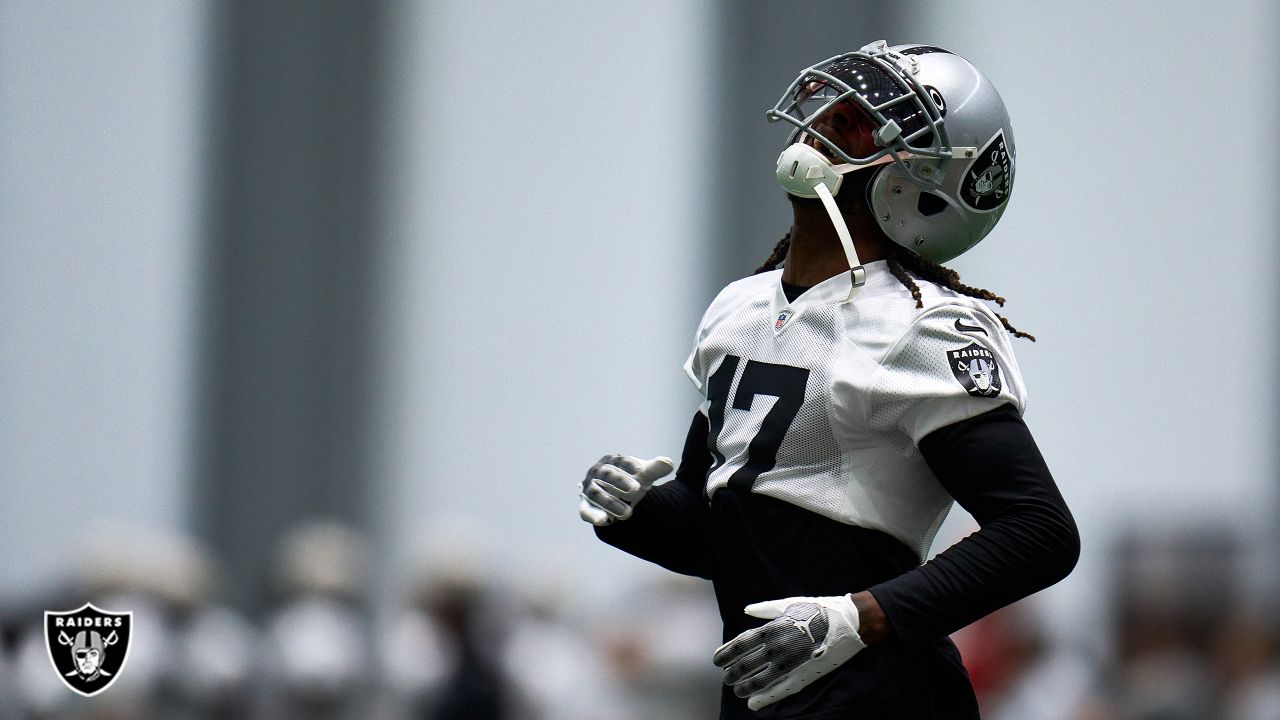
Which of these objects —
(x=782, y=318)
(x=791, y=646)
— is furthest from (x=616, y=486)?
(x=791, y=646)

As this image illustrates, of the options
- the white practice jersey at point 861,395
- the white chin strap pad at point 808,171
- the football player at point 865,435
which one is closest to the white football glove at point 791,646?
the football player at point 865,435

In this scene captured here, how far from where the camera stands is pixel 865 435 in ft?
8.92

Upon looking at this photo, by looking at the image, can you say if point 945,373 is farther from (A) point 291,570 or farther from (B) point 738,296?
(A) point 291,570

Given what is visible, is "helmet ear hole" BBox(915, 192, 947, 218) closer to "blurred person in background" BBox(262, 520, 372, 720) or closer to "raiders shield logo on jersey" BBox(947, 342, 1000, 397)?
"raiders shield logo on jersey" BBox(947, 342, 1000, 397)

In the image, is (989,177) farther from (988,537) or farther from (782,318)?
→ (988,537)

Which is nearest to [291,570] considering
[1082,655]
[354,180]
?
[1082,655]

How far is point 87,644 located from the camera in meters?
3.59

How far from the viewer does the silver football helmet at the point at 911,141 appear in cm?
280

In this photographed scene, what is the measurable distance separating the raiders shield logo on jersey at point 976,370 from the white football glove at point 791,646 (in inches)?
14.9

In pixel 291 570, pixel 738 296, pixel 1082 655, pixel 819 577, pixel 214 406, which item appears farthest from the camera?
pixel 214 406

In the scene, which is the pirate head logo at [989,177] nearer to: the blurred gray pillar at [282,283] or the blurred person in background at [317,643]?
the blurred person in background at [317,643]

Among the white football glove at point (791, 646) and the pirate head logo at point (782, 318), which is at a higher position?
the pirate head logo at point (782, 318)

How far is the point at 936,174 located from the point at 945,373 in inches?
15.1

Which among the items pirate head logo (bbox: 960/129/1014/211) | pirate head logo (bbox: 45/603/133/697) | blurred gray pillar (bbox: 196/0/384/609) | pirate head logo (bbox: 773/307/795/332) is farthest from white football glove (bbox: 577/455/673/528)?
blurred gray pillar (bbox: 196/0/384/609)
